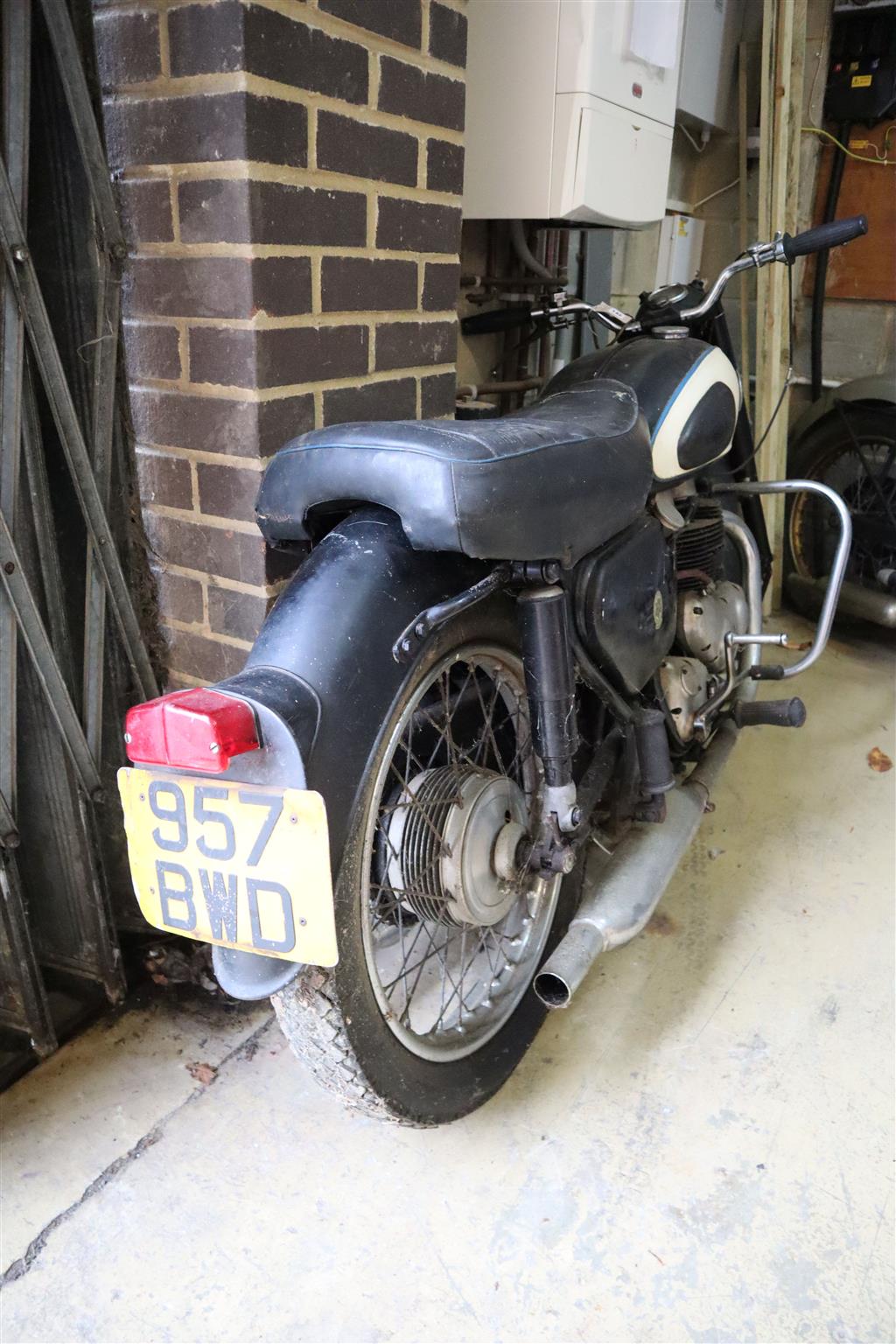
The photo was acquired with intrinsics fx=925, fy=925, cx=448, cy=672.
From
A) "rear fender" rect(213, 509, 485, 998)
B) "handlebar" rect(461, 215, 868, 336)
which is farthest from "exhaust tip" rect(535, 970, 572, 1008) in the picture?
"handlebar" rect(461, 215, 868, 336)

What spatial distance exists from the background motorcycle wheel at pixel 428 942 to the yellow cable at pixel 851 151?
2.91 m

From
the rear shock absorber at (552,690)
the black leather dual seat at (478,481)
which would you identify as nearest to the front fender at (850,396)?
the black leather dual seat at (478,481)

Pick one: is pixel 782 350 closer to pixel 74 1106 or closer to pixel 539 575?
pixel 539 575

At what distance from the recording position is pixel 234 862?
95 cm

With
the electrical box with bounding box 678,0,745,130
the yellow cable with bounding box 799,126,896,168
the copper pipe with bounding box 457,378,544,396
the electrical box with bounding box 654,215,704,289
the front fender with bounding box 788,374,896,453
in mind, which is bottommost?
the front fender with bounding box 788,374,896,453

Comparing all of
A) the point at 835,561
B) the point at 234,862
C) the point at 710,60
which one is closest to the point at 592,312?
the point at 835,561

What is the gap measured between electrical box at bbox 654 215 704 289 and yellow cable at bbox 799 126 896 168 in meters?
0.49

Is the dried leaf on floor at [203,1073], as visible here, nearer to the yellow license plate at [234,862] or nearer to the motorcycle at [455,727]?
the motorcycle at [455,727]

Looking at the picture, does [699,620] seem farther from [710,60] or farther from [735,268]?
[710,60]

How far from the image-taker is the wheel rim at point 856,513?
2.96 metres

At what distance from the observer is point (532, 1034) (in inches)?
57.3

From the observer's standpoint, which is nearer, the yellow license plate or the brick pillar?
the yellow license plate

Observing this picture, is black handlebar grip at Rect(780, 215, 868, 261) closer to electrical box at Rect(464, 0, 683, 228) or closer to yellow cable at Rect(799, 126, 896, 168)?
electrical box at Rect(464, 0, 683, 228)

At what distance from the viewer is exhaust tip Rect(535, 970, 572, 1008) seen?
121 centimetres
